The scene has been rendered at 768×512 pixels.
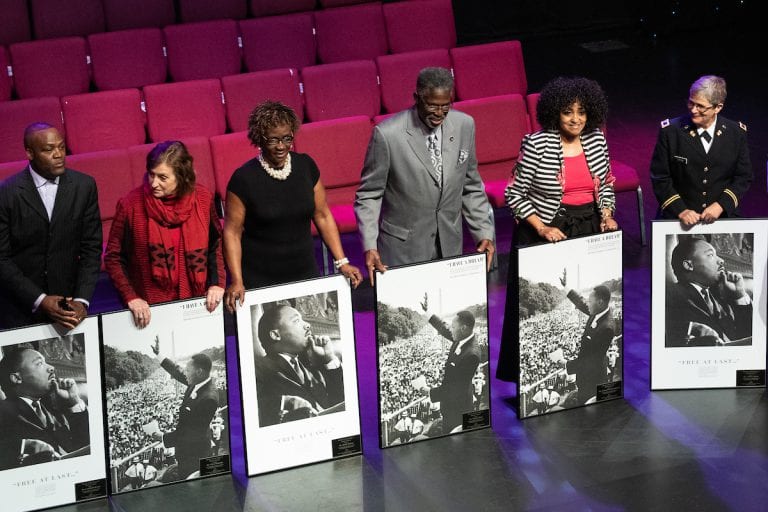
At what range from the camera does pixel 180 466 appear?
4172mm

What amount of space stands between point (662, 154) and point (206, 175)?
9.19ft

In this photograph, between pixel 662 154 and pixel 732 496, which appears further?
pixel 662 154

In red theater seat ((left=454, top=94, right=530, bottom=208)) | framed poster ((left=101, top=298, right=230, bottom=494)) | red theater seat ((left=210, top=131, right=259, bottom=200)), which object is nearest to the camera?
framed poster ((left=101, top=298, right=230, bottom=494))

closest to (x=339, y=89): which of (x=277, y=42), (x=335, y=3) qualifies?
(x=277, y=42)

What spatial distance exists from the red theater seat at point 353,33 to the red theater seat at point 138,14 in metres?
1.15

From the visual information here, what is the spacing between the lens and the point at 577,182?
178 inches

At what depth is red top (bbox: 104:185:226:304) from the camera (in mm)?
4180

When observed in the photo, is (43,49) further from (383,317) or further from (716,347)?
(716,347)

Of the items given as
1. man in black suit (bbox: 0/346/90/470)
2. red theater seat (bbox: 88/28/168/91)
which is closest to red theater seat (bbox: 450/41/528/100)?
red theater seat (bbox: 88/28/168/91)

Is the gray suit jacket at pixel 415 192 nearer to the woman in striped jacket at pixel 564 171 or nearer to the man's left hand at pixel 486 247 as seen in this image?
the man's left hand at pixel 486 247

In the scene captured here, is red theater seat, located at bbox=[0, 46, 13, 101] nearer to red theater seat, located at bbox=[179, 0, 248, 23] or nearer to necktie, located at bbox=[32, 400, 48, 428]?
red theater seat, located at bbox=[179, 0, 248, 23]

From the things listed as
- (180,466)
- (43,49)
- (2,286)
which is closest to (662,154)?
(180,466)

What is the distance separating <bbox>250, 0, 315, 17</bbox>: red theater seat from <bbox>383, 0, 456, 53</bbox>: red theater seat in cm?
72

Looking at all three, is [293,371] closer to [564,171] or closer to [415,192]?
[415,192]
